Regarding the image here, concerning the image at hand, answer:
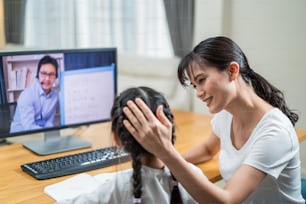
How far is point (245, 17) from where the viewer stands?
7.36 ft

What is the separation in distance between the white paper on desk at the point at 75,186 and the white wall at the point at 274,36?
1.07 metres

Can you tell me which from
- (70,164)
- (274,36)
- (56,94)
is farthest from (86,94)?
(274,36)

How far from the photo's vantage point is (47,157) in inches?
64.9

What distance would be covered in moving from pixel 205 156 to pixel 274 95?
0.37 metres

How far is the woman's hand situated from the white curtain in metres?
1.66

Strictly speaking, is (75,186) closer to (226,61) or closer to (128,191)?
(128,191)

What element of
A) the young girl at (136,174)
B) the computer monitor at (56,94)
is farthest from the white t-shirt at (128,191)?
the computer monitor at (56,94)

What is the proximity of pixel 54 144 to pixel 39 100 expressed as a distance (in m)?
0.21

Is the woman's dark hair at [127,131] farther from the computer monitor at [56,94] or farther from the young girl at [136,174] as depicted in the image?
the computer monitor at [56,94]

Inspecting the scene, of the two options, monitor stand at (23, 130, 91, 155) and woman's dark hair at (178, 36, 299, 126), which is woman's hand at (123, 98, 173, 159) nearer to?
woman's dark hair at (178, 36, 299, 126)

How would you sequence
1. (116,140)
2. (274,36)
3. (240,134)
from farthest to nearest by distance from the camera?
(274,36), (240,134), (116,140)

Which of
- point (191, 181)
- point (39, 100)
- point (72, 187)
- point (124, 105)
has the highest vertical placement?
point (124, 105)

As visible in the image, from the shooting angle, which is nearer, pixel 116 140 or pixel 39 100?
pixel 116 140

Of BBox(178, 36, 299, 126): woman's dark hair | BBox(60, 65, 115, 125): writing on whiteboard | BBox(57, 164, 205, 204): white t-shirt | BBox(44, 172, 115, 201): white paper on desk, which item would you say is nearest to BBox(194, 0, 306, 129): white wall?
BBox(178, 36, 299, 126): woman's dark hair
